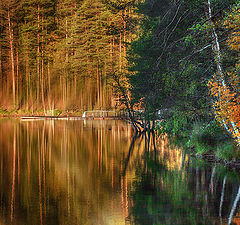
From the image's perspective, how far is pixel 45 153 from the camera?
18734 millimetres

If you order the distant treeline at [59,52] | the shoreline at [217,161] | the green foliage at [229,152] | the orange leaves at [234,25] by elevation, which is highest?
the distant treeline at [59,52]

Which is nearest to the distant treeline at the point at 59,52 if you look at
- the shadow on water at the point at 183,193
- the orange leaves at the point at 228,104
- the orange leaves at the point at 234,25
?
the shadow on water at the point at 183,193

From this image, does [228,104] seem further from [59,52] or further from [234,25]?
[59,52]

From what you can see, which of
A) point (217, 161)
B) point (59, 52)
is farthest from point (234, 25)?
point (59, 52)

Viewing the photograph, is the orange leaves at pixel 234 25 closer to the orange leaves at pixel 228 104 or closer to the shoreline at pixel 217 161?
the orange leaves at pixel 228 104

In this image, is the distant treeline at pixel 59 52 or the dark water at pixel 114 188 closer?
the dark water at pixel 114 188

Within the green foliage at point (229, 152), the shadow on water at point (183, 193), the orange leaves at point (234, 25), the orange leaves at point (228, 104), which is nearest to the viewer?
the shadow on water at point (183, 193)

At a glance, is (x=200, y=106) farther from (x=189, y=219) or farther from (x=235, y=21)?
(x=189, y=219)

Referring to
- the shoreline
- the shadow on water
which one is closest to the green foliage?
the shoreline

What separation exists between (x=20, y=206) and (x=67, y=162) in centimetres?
688

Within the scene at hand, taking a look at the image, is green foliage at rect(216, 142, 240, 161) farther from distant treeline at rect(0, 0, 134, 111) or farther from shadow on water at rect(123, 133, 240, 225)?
distant treeline at rect(0, 0, 134, 111)

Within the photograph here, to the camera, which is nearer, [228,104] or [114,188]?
[114,188]

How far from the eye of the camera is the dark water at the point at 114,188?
8.19 m

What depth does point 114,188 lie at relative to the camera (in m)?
11.0
